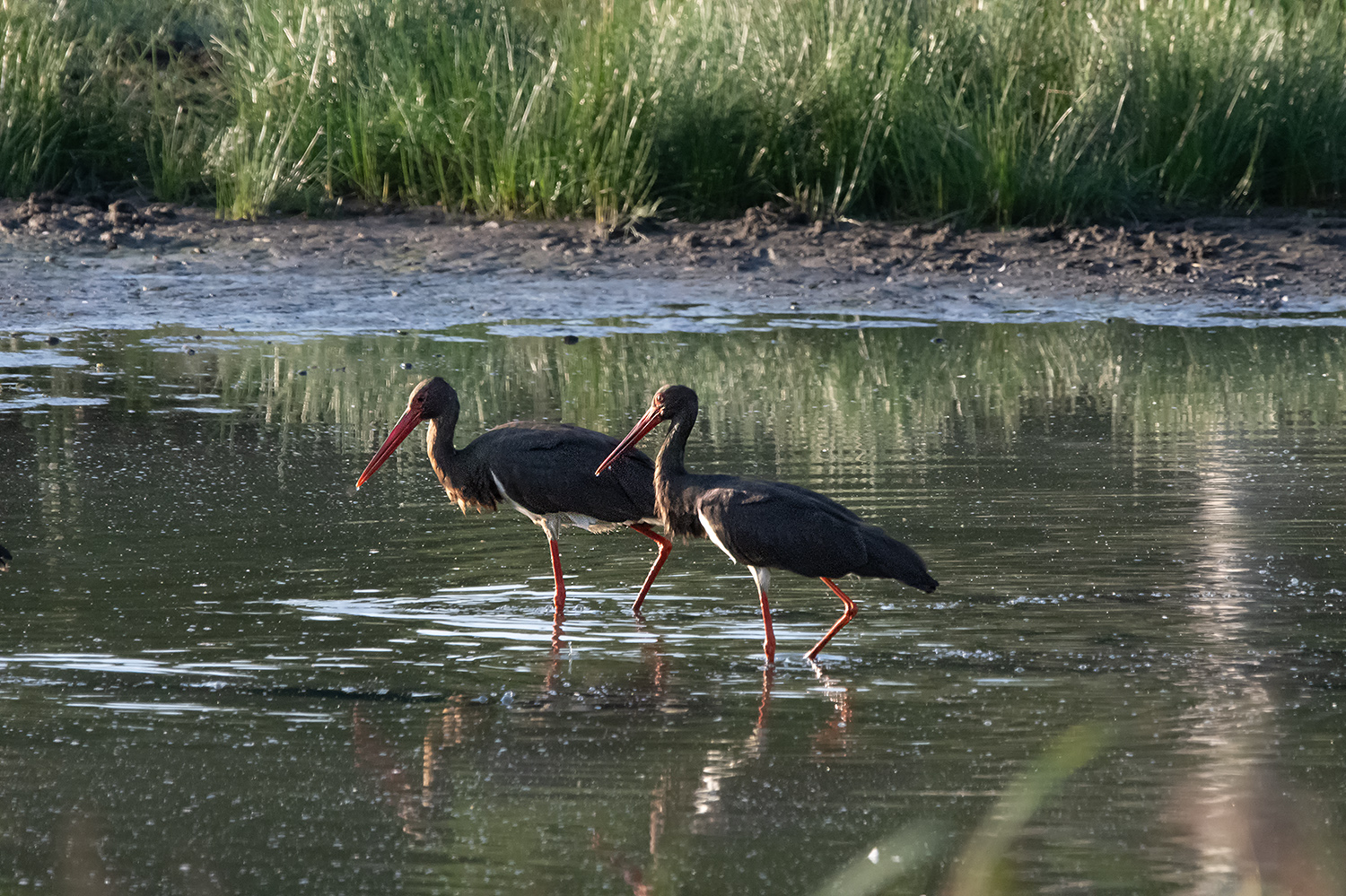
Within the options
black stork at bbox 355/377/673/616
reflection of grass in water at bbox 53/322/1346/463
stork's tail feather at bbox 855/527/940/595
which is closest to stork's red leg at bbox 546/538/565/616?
black stork at bbox 355/377/673/616

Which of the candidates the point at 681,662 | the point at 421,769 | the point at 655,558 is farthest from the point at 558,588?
the point at 421,769

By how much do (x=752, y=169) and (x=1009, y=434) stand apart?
A: 18.7 feet

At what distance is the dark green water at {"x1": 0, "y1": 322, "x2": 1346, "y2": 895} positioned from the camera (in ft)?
13.0

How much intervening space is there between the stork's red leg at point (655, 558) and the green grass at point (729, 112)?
23.4 feet

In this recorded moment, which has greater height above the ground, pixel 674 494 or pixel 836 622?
pixel 674 494

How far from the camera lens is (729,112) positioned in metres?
14.0

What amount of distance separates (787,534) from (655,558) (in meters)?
1.50

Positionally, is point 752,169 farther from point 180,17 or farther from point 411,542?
point 411,542

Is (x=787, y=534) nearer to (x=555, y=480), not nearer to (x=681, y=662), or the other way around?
(x=681, y=662)

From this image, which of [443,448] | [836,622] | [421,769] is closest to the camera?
[421,769]

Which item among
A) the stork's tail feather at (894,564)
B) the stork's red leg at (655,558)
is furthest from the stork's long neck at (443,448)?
the stork's tail feather at (894,564)

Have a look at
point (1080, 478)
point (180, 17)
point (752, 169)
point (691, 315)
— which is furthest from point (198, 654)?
point (180, 17)

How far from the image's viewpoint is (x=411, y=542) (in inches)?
272

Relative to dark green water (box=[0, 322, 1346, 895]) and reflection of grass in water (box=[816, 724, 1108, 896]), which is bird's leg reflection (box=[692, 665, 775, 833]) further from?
reflection of grass in water (box=[816, 724, 1108, 896])
